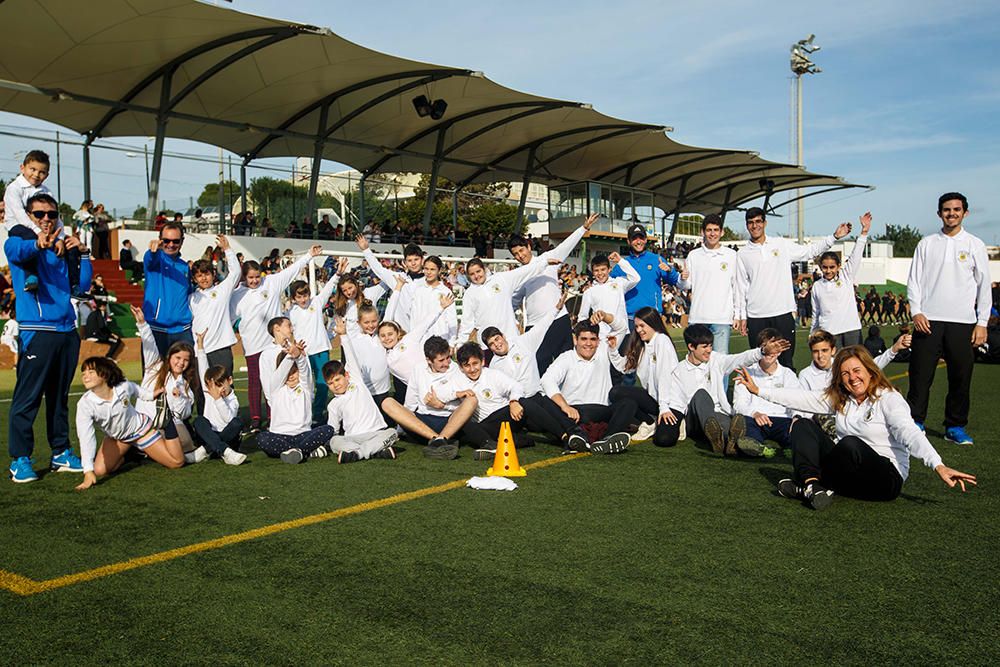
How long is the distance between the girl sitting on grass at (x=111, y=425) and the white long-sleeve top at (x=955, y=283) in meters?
6.42

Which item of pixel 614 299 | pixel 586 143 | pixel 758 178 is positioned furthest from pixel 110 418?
pixel 758 178

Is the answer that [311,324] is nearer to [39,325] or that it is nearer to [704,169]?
[39,325]

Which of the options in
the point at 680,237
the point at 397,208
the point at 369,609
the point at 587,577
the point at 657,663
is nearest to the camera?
the point at 657,663

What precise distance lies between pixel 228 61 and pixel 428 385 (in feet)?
53.5

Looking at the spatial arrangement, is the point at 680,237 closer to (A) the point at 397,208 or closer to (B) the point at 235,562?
(A) the point at 397,208

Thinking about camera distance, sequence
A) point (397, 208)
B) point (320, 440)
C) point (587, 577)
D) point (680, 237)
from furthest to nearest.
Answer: point (680, 237)
point (397, 208)
point (320, 440)
point (587, 577)

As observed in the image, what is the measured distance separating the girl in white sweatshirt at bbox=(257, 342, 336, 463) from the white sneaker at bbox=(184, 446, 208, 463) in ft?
1.47

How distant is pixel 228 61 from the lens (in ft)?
68.4

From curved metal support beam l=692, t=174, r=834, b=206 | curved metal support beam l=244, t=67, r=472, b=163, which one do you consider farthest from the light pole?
curved metal support beam l=244, t=67, r=472, b=163

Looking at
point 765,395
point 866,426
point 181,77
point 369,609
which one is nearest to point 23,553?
point 369,609

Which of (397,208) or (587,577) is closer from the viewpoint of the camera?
(587,577)

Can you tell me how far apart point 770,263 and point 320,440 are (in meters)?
4.60

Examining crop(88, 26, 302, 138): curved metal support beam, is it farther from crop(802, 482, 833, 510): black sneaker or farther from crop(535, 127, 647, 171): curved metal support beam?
crop(802, 482, 833, 510): black sneaker

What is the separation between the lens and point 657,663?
2.97m
